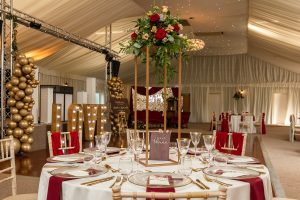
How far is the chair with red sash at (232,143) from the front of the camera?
10.8 feet

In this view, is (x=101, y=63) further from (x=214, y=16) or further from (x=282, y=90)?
(x=282, y=90)

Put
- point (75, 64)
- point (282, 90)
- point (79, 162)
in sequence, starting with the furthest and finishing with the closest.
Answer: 1. point (282, 90)
2. point (75, 64)
3. point (79, 162)

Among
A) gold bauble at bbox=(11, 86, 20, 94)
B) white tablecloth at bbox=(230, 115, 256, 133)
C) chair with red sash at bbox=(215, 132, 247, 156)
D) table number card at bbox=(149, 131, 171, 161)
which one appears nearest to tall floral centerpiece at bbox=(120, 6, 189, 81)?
table number card at bbox=(149, 131, 171, 161)

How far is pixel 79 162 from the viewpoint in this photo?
2434 millimetres

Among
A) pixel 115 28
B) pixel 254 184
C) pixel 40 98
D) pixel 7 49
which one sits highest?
pixel 115 28

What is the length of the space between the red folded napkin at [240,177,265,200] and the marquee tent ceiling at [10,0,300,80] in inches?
252

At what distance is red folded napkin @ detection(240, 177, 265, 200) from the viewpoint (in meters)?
1.90

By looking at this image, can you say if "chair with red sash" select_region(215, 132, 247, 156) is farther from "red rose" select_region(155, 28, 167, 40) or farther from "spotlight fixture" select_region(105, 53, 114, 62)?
"spotlight fixture" select_region(105, 53, 114, 62)

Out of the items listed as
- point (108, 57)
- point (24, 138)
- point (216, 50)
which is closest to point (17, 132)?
point (24, 138)

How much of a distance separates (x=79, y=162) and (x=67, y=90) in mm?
7454

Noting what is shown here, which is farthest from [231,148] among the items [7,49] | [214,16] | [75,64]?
[75,64]

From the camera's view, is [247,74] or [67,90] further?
[247,74]

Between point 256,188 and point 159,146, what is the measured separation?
876 mm

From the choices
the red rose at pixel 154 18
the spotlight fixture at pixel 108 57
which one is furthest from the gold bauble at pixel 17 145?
the spotlight fixture at pixel 108 57
